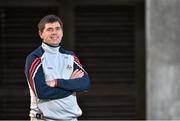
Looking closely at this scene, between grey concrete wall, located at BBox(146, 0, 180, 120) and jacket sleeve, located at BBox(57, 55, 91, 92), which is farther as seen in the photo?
grey concrete wall, located at BBox(146, 0, 180, 120)

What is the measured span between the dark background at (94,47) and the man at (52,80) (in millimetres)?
4954

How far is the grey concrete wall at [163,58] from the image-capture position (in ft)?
29.3

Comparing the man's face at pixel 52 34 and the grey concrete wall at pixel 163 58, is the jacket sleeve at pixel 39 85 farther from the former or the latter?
the grey concrete wall at pixel 163 58

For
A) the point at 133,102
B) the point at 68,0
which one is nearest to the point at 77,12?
the point at 68,0

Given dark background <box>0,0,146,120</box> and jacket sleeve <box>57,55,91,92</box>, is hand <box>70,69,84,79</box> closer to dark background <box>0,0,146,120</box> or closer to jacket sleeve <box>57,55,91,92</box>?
jacket sleeve <box>57,55,91,92</box>

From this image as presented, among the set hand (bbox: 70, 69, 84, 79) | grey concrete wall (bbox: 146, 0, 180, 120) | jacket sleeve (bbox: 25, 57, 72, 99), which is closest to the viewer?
jacket sleeve (bbox: 25, 57, 72, 99)

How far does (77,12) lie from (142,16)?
973 millimetres

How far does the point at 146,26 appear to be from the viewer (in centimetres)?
906

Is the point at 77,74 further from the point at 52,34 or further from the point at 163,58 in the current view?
the point at 163,58

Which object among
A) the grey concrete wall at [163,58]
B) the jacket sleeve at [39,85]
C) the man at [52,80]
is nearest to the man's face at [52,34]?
the man at [52,80]

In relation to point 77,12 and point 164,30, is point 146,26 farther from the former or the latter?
point 77,12

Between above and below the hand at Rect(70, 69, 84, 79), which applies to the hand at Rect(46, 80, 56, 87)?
below

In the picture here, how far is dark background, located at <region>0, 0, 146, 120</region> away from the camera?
9.40 m

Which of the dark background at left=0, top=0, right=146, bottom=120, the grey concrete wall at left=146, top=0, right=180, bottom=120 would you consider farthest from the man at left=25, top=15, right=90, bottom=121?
the dark background at left=0, top=0, right=146, bottom=120
